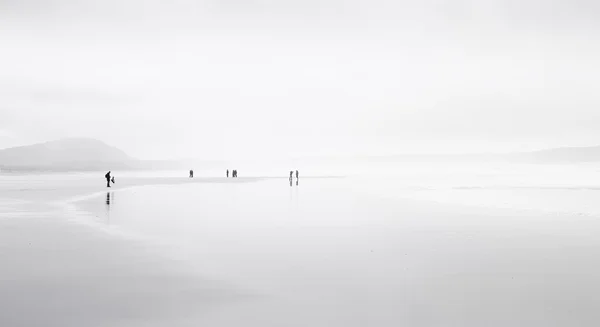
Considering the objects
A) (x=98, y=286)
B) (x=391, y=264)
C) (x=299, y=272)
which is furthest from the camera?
(x=391, y=264)

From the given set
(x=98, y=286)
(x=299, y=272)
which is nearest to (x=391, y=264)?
(x=299, y=272)

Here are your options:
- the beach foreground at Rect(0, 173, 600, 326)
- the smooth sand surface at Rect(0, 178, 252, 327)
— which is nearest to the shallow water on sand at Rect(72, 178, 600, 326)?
the beach foreground at Rect(0, 173, 600, 326)

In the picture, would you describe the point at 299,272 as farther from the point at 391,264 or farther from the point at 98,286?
the point at 98,286

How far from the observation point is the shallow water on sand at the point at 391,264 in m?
8.25

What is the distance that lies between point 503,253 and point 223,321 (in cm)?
884

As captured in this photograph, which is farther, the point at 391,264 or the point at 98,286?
the point at 391,264

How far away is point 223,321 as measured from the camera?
7.84m

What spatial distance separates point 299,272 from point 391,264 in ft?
7.85

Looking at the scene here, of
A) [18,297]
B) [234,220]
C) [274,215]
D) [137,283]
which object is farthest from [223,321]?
[274,215]

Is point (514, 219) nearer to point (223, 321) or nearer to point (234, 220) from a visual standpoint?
point (234, 220)

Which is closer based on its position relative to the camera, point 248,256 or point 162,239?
point 248,256

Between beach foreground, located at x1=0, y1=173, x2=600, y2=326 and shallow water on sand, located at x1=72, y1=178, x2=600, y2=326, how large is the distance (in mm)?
38

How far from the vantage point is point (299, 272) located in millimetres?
11484

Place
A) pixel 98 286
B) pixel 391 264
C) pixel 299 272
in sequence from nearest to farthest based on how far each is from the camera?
pixel 98 286
pixel 299 272
pixel 391 264
